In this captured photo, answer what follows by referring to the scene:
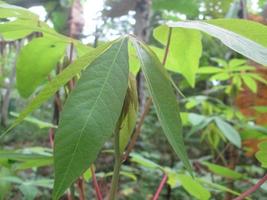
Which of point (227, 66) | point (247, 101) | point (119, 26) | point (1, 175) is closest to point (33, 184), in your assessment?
point (1, 175)

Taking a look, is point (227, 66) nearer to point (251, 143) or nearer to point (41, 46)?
point (251, 143)

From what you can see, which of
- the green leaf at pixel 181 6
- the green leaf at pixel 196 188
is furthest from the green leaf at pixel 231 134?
the green leaf at pixel 181 6

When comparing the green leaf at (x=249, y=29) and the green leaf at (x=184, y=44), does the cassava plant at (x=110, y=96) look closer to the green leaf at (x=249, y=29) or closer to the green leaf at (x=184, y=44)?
the green leaf at (x=249, y=29)

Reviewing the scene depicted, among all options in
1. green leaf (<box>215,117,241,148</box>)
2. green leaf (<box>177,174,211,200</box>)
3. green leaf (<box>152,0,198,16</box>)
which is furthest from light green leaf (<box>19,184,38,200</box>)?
green leaf (<box>152,0,198,16</box>)

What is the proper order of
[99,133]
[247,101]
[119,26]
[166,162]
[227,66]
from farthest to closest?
[119,26] < [166,162] < [247,101] < [227,66] < [99,133]

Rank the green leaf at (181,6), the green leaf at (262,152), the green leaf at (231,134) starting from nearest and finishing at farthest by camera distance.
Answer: the green leaf at (262,152)
the green leaf at (231,134)
the green leaf at (181,6)

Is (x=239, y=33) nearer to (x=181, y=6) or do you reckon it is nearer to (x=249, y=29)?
(x=249, y=29)

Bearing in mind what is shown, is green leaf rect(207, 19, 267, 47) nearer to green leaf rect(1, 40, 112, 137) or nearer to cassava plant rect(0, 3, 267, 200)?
cassava plant rect(0, 3, 267, 200)
